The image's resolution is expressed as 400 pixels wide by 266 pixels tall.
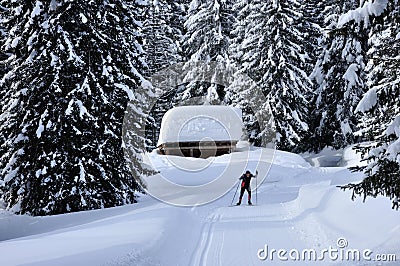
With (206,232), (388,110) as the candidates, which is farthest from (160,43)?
(388,110)

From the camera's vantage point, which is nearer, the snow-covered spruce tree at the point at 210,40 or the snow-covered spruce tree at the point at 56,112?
the snow-covered spruce tree at the point at 56,112

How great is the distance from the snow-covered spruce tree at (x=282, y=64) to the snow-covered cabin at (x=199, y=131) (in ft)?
9.96

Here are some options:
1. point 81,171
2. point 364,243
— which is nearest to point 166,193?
point 81,171

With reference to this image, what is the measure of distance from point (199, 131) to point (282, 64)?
24.4ft

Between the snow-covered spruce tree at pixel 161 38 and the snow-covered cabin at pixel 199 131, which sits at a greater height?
the snow-covered spruce tree at pixel 161 38

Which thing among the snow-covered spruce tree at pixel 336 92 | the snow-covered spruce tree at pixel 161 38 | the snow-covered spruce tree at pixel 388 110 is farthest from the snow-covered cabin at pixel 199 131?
the snow-covered spruce tree at pixel 388 110

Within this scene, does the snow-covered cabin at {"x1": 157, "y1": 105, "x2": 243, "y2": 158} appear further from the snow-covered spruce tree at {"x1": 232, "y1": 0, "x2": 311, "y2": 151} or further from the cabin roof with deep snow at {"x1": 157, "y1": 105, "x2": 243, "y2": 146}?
the snow-covered spruce tree at {"x1": 232, "y1": 0, "x2": 311, "y2": 151}

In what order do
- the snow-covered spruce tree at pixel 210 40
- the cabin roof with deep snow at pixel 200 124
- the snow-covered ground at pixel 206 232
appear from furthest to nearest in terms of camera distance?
the snow-covered spruce tree at pixel 210 40 → the cabin roof with deep snow at pixel 200 124 → the snow-covered ground at pixel 206 232

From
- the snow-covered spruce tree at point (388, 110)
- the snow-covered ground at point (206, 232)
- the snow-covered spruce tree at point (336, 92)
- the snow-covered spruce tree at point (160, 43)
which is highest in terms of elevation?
the snow-covered spruce tree at point (160, 43)

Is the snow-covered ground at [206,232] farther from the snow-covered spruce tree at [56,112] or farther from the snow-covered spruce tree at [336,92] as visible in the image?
the snow-covered spruce tree at [336,92]

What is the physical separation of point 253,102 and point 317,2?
44.7 ft

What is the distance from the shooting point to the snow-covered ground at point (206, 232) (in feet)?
21.3

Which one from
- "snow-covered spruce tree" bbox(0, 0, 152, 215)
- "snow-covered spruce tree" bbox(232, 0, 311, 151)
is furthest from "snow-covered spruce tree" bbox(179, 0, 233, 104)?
"snow-covered spruce tree" bbox(0, 0, 152, 215)

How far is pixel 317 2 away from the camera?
3453 cm
